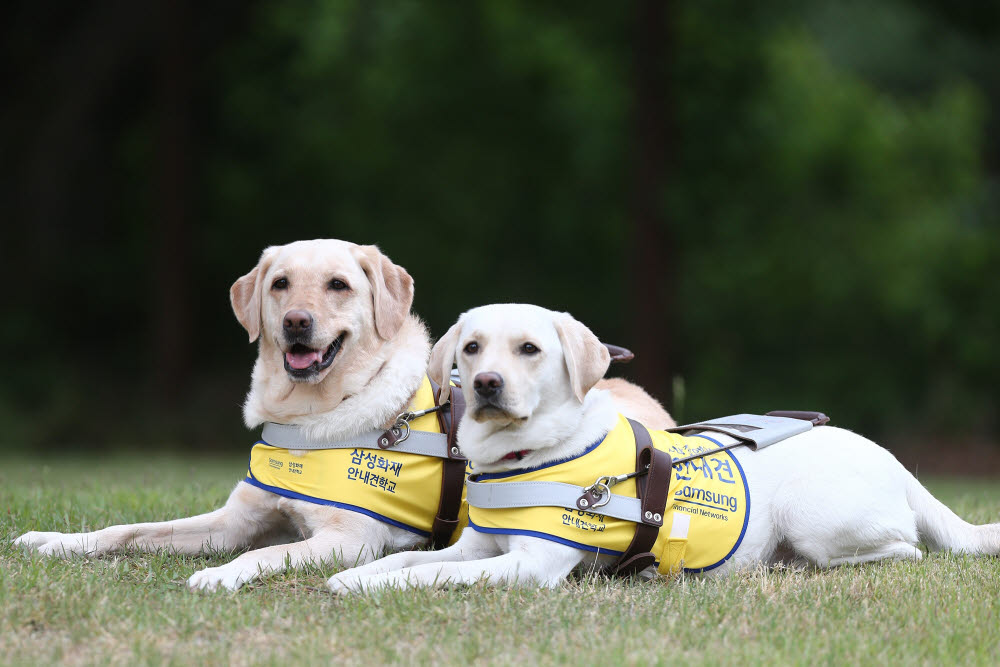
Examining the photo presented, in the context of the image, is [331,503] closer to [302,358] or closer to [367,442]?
[367,442]

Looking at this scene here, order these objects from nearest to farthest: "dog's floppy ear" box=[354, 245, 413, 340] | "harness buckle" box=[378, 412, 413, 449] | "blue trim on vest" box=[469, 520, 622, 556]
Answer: "blue trim on vest" box=[469, 520, 622, 556]
"harness buckle" box=[378, 412, 413, 449]
"dog's floppy ear" box=[354, 245, 413, 340]

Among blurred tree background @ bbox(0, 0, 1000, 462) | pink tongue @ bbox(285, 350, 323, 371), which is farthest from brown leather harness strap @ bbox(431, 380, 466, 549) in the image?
blurred tree background @ bbox(0, 0, 1000, 462)

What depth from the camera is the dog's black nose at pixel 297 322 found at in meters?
4.70

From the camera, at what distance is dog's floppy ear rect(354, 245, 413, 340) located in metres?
5.05

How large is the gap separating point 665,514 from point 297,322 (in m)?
1.81

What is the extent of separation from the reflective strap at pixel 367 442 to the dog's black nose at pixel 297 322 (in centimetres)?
45

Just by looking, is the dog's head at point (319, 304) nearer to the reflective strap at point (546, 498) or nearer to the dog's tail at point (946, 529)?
the reflective strap at point (546, 498)

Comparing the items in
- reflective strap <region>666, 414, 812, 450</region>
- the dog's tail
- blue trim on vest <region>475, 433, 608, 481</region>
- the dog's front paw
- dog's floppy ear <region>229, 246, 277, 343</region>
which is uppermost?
dog's floppy ear <region>229, 246, 277, 343</region>

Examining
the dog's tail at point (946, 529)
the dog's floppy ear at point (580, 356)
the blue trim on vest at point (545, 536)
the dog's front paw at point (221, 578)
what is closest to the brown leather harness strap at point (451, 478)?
the blue trim on vest at point (545, 536)

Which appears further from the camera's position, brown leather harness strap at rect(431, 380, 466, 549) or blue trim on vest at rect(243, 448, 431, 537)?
brown leather harness strap at rect(431, 380, 466, 549)

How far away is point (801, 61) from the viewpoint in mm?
18719

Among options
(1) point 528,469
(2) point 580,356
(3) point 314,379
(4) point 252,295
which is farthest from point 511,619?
(4) point 252,295

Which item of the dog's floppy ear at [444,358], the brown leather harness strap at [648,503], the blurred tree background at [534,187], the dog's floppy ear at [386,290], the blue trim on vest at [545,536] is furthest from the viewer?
the blurred tree background at [534,187]

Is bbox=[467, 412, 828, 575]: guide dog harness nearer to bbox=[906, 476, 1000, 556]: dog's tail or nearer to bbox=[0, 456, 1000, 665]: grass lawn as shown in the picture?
bbox=[0, 456, 1000, 665]: grass lawn
